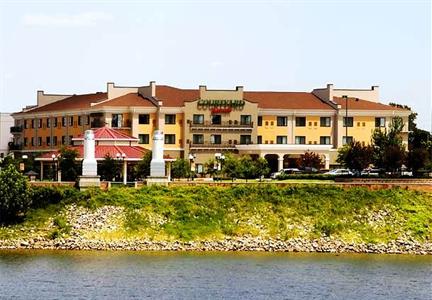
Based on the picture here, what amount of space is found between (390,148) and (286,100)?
21.4 m

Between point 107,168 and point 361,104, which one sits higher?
point 361,104

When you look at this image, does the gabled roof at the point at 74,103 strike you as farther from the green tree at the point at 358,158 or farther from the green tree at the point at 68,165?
the green tree at the point at 358,158

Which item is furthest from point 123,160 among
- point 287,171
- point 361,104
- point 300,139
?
point 361,104

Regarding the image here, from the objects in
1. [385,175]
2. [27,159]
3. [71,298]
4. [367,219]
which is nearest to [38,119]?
[27,159]

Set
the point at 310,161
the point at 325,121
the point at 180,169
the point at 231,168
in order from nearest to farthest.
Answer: the point at 180,169
the point at 231,168
the point at 310,161
the point at 325,121

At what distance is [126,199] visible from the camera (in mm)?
77688

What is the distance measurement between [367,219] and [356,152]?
54.2 ft

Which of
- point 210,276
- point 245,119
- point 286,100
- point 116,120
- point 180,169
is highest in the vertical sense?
point 286,100

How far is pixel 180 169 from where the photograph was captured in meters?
93.9

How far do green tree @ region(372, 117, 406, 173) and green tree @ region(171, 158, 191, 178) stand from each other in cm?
1482

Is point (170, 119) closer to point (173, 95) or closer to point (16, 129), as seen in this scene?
point (173, 95)

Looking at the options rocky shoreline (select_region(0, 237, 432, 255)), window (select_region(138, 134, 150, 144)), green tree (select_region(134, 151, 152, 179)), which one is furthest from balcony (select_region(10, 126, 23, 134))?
rocky shoreline (select_region(0, 237, 432, 255))

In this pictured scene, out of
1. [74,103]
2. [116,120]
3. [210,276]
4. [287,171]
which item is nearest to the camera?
[210,276]

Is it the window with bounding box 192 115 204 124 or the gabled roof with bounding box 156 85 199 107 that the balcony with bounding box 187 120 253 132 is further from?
the gabled roof with bounding box 156 85 199 107
